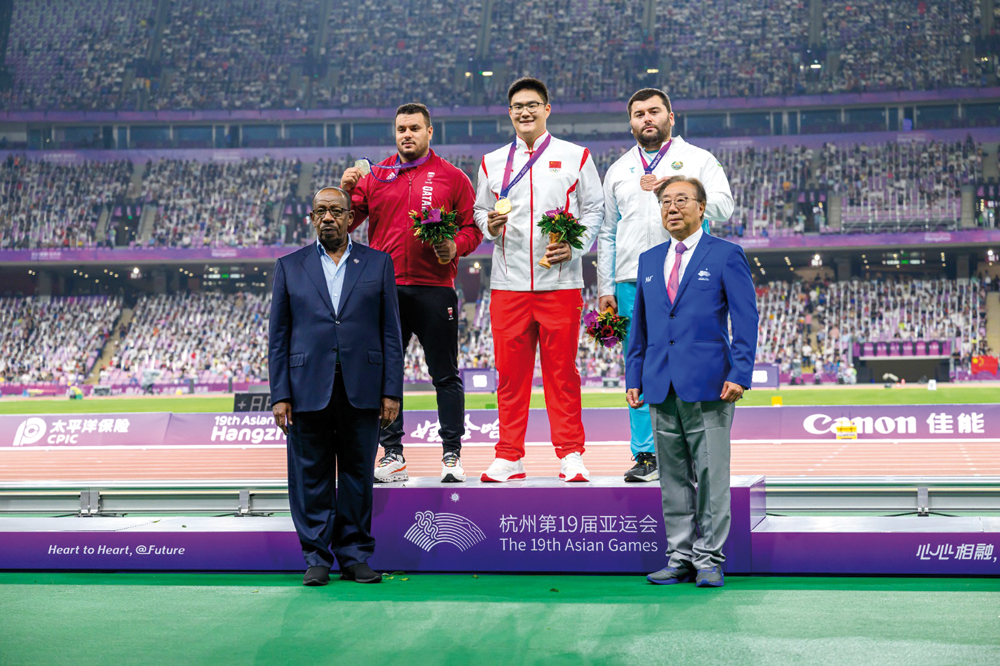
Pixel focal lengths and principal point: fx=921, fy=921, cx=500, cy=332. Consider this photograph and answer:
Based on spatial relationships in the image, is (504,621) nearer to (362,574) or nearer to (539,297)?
(362,574)

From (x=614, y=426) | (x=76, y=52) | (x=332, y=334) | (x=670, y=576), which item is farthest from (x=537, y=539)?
(x=76, y=52)

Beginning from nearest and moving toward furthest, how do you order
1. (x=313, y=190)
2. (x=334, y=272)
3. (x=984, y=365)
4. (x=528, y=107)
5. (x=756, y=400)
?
(x=334, y=272) → (x=528, y=107) → (x=756, y=400) → (x=984, y=365) → (x=313, y=190)

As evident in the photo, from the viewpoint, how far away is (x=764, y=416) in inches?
629

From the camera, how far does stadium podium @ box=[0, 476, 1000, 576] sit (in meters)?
5.14

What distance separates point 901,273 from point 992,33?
1196 cm

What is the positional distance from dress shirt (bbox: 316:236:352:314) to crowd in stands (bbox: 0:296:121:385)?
3552 cm

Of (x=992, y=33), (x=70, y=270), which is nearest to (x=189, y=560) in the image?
(x=70, y=270)

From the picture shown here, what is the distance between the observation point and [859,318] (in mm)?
37156

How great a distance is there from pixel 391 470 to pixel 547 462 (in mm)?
8119

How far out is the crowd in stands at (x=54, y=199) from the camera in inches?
1673

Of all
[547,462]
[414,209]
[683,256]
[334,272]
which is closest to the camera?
[683,256]

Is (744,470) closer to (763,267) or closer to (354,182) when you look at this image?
(354,182)

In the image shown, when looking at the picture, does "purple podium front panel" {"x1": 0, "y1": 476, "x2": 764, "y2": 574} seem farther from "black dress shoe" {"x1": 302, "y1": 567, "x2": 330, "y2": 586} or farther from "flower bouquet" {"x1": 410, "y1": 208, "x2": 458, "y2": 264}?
"flower bouquet" {"x1": 410, "y1": 208, "x2": 458, "y2": 264}

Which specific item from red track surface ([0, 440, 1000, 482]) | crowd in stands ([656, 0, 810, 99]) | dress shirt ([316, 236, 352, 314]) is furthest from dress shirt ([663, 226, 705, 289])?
crowd in stands ([656, 0, 810, 99])
